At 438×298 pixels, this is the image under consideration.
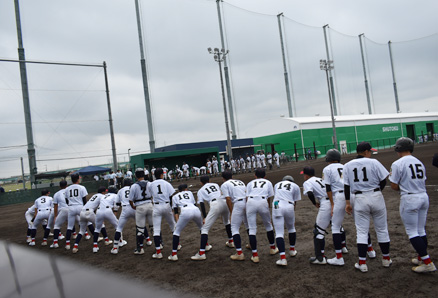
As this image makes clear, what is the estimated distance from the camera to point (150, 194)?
7480 millimetres

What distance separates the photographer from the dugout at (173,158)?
2997cm

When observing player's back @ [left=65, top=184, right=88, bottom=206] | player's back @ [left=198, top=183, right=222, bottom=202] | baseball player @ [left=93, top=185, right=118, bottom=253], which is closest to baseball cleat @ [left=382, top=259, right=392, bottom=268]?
player's back @ [left=198, top=183, right=222, bottom=202]

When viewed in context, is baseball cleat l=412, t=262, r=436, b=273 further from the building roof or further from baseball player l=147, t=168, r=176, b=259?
the building roof

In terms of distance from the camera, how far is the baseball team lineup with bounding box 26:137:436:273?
4.78 meters

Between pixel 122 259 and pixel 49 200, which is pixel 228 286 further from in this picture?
pixel 49 200

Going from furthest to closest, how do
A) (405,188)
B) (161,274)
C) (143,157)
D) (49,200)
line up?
(143,157)
(49,200)
(161,274)
(405,188)

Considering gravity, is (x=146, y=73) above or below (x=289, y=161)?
above

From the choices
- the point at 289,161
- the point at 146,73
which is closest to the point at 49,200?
the point at 146,73

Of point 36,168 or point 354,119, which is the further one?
point 354,119

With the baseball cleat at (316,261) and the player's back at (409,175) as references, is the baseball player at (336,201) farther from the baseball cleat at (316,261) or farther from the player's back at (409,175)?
the player's back at (409,175)

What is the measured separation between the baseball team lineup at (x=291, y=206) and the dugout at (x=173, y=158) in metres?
20.8

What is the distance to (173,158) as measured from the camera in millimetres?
33344

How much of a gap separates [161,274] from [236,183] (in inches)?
95.6

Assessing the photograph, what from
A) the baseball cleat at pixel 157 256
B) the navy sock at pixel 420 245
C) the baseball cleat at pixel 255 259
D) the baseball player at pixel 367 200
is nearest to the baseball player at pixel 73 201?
the baseball cleat at pixel 157 256
